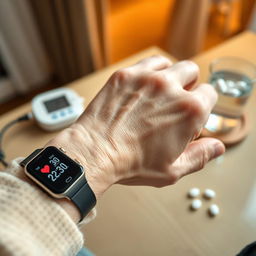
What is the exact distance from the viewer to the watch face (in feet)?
1.35

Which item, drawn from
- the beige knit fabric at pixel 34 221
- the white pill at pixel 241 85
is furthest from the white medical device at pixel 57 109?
the white pill at pixel 241 85

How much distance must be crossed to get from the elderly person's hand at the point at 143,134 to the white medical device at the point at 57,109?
19 cm

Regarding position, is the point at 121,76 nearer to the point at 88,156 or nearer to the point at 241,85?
the point at 88,156

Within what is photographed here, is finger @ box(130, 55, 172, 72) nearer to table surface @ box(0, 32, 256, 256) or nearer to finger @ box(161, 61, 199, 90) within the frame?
finger @ box(161, 61, 199, 90)

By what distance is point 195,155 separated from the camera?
0.50m

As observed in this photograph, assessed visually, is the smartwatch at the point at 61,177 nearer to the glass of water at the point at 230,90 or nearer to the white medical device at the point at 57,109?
the white medical device at the point at 57,109

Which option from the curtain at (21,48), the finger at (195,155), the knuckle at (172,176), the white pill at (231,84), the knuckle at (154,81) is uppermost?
the knuckle at (154,81)

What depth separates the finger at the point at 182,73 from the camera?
0.55m

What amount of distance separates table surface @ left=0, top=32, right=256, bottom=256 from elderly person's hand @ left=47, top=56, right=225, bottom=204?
10 centimetres

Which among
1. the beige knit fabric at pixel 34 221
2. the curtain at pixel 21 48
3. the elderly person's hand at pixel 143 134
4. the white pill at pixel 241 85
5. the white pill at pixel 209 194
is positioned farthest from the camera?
the curtain at pixel 21 48

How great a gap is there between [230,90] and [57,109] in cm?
44

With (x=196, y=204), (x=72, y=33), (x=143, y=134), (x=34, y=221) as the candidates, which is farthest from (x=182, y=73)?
(x=72, y=33)

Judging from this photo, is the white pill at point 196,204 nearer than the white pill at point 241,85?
Yes

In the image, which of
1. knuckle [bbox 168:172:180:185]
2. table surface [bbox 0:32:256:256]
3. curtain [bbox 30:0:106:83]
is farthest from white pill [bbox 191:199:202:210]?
curtain [bbox 30:0:106:83]
